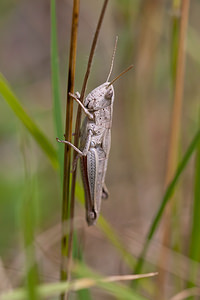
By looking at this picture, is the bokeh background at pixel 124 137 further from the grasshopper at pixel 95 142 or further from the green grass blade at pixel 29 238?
the green grass blade at pixel 29 238

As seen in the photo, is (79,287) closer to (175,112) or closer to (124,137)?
(175,112)

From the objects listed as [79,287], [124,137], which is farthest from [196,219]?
[124,137]

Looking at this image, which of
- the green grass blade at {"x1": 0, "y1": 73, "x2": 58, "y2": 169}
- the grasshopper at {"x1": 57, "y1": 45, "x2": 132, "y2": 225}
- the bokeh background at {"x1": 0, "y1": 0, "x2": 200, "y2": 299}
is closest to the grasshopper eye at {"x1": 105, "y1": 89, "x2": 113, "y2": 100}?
the grasshopper at {"x1": 57, "y1": 45, "x2": 132, "y2": 225}

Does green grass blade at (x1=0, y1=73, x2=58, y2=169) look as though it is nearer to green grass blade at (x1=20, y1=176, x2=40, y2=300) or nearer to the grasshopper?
the grasshopper

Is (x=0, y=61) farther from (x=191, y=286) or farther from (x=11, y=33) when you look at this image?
(x=191, y=286)

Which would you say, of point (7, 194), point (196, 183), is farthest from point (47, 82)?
point (196, 183)

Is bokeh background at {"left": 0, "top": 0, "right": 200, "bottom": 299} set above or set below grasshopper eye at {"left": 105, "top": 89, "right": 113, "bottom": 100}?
below

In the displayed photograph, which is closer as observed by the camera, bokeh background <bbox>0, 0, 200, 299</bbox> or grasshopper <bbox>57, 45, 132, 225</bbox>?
grasshopper <bbox>57, 45, 132, 225</bbox>
